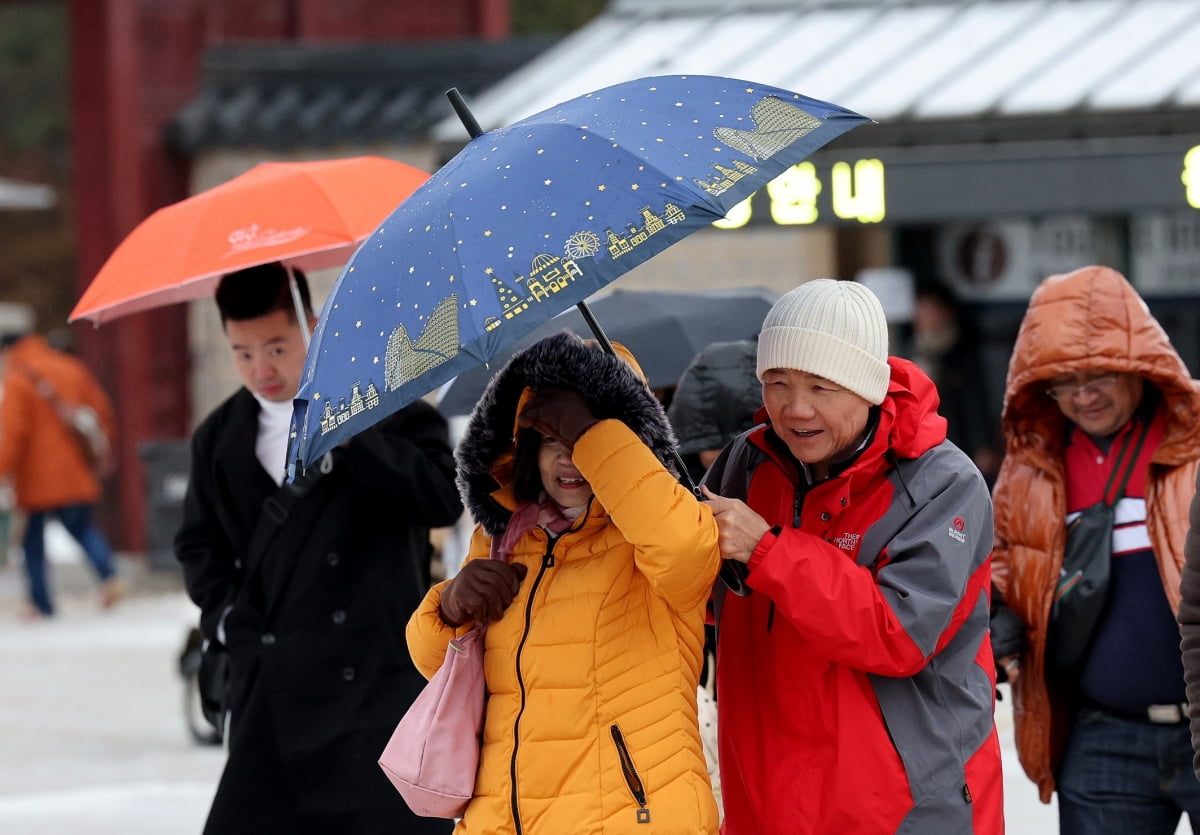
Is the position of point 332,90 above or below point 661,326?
below

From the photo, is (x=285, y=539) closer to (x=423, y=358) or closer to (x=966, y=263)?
(x=423, y=358)

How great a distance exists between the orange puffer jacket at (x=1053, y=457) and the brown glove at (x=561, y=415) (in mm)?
1233

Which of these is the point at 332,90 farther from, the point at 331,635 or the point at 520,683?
the point at 520,683

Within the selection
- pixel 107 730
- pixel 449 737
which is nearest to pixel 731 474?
pixel 449 737

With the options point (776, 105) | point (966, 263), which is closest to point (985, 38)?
point (966, 263)

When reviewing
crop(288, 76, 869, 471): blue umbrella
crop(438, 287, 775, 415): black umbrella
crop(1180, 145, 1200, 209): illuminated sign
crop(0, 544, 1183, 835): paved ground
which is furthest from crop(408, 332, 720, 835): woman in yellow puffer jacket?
crop(1180, 145, 1200, 209): illuminated sign

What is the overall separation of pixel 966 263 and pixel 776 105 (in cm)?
821

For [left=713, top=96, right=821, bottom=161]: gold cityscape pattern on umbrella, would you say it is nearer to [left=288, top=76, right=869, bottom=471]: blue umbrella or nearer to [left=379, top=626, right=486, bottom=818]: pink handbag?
[left=288, top=76, right=869, bottom=471]: blue umbrella

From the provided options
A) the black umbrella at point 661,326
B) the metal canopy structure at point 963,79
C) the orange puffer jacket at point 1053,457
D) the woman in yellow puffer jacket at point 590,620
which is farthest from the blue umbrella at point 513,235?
the metal canopy structure at point 963,79

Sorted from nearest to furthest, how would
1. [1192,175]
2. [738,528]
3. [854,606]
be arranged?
[854,606] < [738,528] < [1192,175]

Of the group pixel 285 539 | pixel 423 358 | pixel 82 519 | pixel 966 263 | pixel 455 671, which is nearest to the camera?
pixel 423 358

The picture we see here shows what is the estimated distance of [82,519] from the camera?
1342 cm

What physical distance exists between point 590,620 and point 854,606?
1.58 ft

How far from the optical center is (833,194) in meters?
8.37
